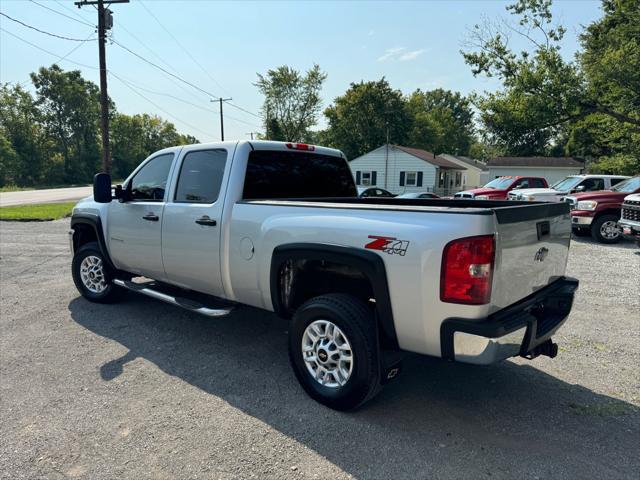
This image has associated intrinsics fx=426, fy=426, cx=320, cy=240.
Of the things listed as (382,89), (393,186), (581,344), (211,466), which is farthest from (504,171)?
(211,466)

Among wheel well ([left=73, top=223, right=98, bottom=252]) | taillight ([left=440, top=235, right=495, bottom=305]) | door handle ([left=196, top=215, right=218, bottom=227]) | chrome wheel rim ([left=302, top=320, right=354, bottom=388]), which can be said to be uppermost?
door handle ([left=196, top=215, right=218, bottom=227])

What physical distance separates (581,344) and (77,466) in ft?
Answer: 15.0

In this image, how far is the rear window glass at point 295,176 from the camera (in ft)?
13.3

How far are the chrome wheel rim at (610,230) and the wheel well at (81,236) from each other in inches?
465

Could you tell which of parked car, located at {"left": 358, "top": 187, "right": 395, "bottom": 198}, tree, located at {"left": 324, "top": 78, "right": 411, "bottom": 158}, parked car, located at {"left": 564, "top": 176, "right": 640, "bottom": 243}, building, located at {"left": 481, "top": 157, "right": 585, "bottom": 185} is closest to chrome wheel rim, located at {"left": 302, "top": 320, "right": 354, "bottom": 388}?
parked car, located at {"left": 564, "top": 176, "right": 640, "bottom": 243}

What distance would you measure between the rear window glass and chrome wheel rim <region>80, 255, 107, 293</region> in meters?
2.74

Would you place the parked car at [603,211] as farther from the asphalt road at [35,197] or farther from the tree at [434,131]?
the tree at [434,131]

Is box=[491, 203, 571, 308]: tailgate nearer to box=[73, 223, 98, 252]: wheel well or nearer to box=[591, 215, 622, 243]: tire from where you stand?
box=[73, 223, 98, 252]: wheel well

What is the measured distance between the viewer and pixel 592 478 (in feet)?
7.85

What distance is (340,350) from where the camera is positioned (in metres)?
3.06

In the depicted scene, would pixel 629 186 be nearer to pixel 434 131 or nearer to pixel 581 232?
pixel 581 232

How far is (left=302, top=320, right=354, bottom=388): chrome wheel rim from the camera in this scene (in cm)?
304

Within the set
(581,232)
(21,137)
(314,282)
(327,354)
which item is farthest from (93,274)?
(21,137)

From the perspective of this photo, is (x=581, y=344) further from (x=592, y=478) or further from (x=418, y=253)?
(x=418, y=253)
